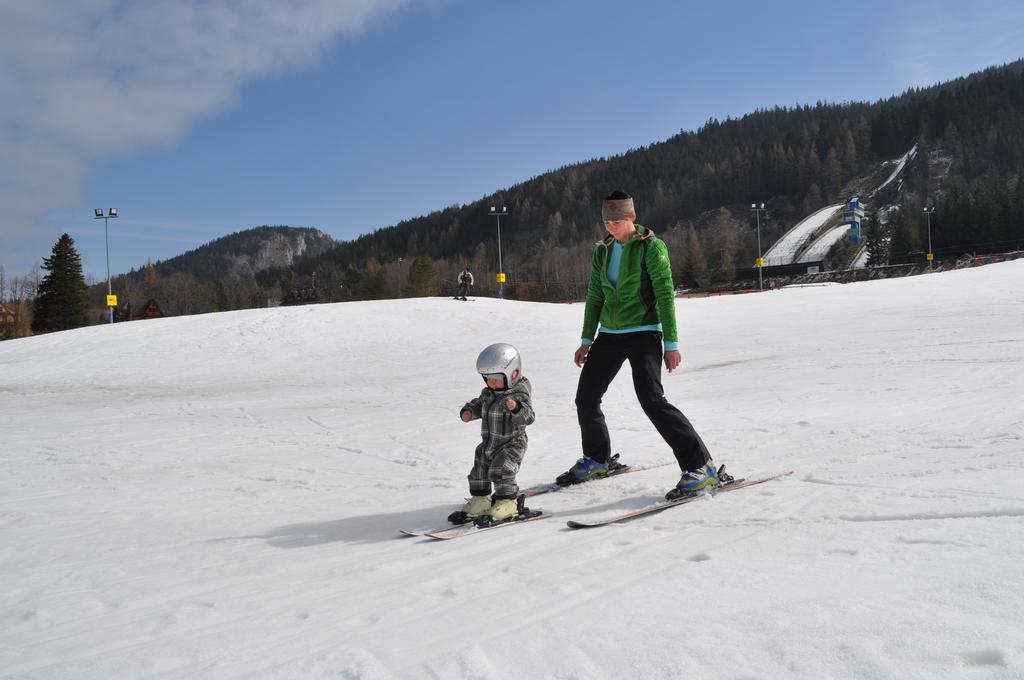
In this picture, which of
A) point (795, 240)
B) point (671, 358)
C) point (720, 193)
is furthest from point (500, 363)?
point (720, 193)

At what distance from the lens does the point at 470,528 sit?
411 centimetres

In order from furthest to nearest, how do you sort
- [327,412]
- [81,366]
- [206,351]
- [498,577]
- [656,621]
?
[206,351] < [81,366] < [327,412] < [498,577] < [656,621]

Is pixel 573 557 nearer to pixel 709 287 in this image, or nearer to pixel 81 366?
pixel 81 366

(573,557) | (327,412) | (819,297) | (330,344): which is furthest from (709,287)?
(573,557)

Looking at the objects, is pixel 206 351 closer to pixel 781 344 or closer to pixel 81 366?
pixel 81 366

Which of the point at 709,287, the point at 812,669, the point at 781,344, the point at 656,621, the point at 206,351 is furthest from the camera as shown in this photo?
the point at 709,287

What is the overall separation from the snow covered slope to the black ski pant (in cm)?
40

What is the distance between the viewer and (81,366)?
709 inches

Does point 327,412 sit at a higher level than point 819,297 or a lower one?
lower

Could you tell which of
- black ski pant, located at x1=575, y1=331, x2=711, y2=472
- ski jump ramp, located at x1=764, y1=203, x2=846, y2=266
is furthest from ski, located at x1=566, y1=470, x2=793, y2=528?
ski jump ramp, located at x1=764, y1=203, x2=846, y2=266

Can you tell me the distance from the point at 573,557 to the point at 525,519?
991mm

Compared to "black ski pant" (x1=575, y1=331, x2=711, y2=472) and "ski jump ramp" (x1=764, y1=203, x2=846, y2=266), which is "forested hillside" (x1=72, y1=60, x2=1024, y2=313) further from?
"black ski pant" (x1=575, y1=331, x2=711, y2=472)

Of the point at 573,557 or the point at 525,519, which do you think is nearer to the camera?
the point at 573,557

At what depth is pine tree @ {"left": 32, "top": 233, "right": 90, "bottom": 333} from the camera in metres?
52.3
